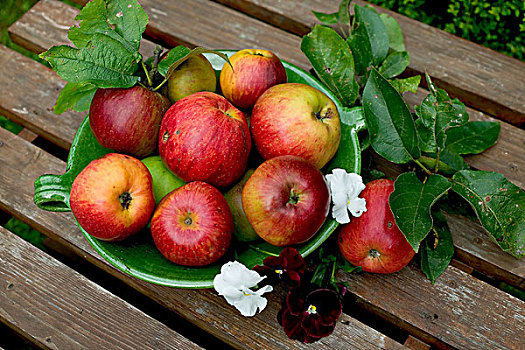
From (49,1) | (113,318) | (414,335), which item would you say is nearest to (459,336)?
(414,335)

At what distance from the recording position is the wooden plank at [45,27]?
1383mm

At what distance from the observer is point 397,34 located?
4.33 feet

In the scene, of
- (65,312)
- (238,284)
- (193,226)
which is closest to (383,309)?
(238,284)

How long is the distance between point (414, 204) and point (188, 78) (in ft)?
1.72

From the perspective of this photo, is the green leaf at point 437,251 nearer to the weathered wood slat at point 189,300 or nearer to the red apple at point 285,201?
the weathered wood slat at point 189,300

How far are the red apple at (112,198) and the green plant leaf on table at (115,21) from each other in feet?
0.82

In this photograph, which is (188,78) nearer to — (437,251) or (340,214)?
(340,214)

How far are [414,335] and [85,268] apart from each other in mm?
928

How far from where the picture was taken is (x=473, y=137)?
118 cm

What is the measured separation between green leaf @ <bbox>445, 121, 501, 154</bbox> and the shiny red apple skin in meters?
0.61

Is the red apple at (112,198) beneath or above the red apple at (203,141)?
beneath

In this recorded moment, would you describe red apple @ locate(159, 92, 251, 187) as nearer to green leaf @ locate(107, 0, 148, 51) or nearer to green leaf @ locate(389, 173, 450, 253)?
green leaf @ locate(107, 0, 148, 51)

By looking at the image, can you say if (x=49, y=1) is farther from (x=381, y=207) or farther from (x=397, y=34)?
(x=381, y=207)

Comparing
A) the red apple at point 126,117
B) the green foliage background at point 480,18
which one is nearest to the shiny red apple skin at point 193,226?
the red apple at point 126,117
